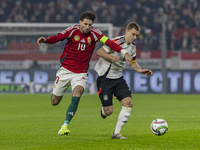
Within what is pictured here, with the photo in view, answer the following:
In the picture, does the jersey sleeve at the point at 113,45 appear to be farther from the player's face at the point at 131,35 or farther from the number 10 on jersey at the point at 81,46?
the number 10 on jersey at the point at 81,46

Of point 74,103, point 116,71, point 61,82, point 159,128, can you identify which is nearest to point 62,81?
point 61,82

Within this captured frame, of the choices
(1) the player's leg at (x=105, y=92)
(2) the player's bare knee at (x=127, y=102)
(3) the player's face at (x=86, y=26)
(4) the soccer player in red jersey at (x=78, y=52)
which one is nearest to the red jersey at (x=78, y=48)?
(4) the soccer player in red jersey at (x=78, y=52)

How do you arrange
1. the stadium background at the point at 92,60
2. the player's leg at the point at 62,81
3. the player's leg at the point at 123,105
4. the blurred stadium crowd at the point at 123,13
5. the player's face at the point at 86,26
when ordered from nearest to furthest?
the player's leg at the point at 123,105, the player's face at the point at 86,26, the player's leg at the point at 62,81, the stadium background at the point at 92,60, the blurred stadium crowd at the point at 123,13

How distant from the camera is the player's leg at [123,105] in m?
5.98

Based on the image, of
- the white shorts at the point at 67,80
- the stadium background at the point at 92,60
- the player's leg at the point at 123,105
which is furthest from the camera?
the stadium background at the point at 92,60

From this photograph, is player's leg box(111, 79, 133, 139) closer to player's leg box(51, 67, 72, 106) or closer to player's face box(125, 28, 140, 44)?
player's face box(125, 28, 140, 44)

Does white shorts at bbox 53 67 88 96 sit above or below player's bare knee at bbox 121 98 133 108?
above

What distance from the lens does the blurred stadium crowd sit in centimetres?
2353

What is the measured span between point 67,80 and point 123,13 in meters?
19.1

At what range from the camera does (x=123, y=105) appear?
6.16m

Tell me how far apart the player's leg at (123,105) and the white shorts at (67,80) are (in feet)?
1.81

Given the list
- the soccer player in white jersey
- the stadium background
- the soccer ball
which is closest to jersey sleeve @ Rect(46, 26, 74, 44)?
the soccer player in white jersey

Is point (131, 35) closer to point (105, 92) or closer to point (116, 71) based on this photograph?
point (116, 71)

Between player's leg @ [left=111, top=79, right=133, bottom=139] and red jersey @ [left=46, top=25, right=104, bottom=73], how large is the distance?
0.65m
